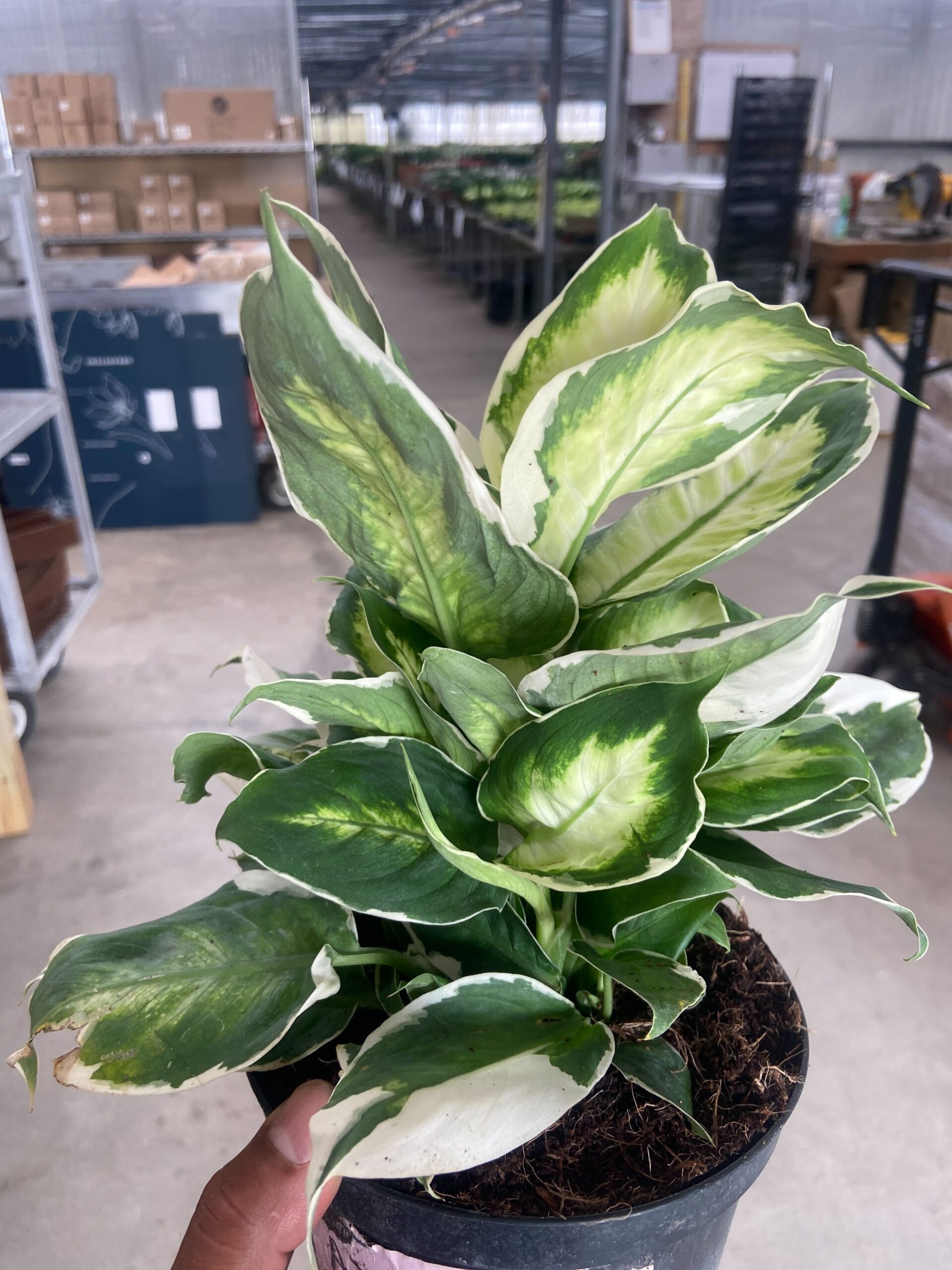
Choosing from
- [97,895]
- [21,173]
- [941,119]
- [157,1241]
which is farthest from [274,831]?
[941,119]

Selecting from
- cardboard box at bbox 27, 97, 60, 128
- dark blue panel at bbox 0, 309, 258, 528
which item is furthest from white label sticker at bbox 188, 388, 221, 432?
cardboard box at bbox 27, 97, 60, 128

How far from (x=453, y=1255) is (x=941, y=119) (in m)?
8.24

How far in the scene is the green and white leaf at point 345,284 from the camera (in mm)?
416

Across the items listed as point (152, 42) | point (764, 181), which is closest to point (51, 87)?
point (152, 42)

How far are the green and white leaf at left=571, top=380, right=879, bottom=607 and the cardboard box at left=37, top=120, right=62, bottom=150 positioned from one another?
5.18 metres

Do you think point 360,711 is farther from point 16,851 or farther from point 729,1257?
point 16,851

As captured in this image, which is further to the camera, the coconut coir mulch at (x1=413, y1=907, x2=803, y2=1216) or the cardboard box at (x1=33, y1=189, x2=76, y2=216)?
the cardboard box at (x1=33, y1=189, x2=76, y2=216)

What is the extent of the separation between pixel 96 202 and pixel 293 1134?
5.33 metres

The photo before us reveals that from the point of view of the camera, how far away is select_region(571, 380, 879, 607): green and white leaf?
1.57ft

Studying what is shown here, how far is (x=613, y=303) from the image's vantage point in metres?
0.46

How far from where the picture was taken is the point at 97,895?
5.55ft

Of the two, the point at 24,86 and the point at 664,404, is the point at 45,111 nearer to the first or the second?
the point at 24,86

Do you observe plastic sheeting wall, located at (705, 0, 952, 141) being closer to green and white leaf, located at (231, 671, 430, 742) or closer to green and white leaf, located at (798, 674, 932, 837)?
green and white leaf, located at (798, 674, 932, 837)

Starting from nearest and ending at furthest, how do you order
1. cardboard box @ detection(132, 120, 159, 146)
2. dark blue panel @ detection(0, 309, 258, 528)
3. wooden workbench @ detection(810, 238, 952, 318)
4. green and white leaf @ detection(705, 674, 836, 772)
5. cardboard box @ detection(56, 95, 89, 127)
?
green and white leaf @ detection(705, 674, 836, 772) → dark blue panel @ detection(0, 309, 258, 528) → cardboard box @ detection(56, 95, 89, 127) → cardboard box @ detection(132, 120, 159, 146) → wooden workbench @ detection(810, 238, 952, 318)
